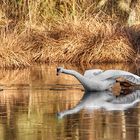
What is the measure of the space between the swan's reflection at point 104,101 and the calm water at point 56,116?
18mm

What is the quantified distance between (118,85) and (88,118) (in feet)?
18.8

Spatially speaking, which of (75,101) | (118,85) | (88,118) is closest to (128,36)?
(118,85)

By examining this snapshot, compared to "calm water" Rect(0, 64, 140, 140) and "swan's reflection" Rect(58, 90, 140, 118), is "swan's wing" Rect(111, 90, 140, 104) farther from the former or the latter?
"calm water" Rect(0, 64, 140, 140)

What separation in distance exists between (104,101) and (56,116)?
2.37 m

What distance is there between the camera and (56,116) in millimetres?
12328

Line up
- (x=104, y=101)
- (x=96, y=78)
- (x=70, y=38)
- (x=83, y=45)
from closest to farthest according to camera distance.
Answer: (x=104, y=101) → (x=96, y=78) → (x=83, y=45) → (x=70, y=38)

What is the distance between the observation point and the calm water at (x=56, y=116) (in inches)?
414

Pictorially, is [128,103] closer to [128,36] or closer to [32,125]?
[32,125]

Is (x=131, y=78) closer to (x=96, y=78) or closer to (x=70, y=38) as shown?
(x=96, y=78)

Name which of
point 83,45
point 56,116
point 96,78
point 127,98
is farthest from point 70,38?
point 56,116

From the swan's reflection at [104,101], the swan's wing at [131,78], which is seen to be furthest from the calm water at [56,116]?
the swan's wing at [131,78]

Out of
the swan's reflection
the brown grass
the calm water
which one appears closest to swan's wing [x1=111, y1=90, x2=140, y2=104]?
the swan's reflection

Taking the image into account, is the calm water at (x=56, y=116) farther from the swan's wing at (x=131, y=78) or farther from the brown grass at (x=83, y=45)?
the brown grass at (x=83, y=45)

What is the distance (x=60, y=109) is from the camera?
13344 mm
